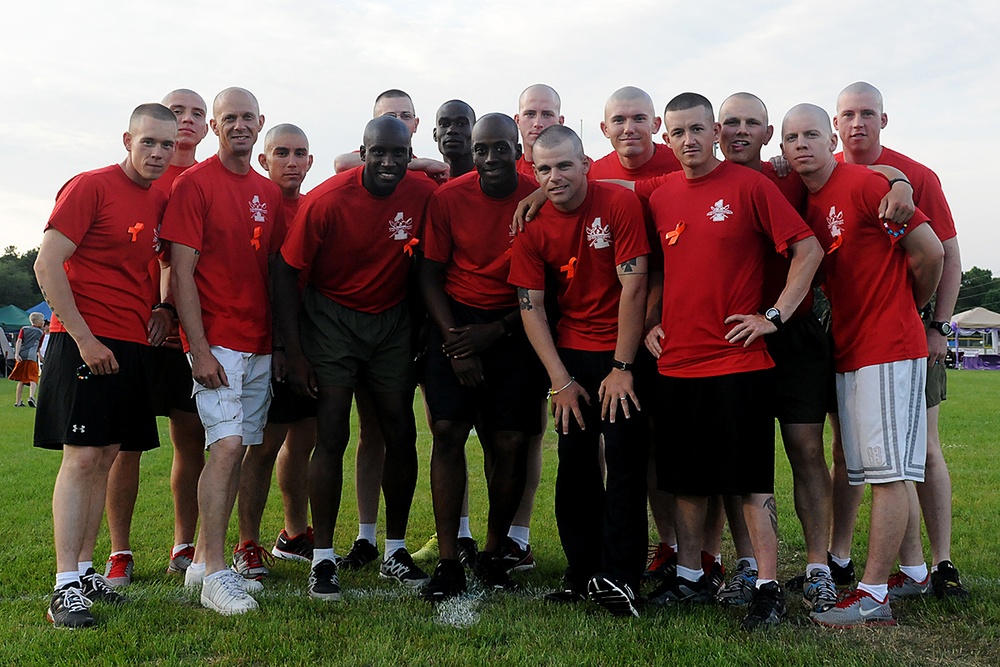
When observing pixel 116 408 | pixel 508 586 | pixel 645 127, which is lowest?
pixel 508 586

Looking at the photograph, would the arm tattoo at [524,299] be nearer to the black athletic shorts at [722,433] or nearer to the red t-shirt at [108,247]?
the black athletic shorts at [722,433]

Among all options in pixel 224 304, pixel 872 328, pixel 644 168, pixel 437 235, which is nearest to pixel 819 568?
pixel 872 328

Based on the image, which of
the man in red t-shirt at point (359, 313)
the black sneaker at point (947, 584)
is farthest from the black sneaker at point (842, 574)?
the man in red t-shirt at point (359, 313)

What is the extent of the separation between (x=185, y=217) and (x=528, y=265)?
192 cm

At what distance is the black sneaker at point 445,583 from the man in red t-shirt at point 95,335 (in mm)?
1680

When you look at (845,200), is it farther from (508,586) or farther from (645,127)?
(508,586)

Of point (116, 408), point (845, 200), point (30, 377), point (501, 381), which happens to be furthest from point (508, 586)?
point (30, 377)

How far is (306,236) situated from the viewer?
509 cm

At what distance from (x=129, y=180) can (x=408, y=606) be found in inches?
111

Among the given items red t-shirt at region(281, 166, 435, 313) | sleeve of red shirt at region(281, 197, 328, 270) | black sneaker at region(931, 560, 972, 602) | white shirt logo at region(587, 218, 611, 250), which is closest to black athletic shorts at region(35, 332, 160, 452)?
sleeve of red shirt at region(281, 197, 328, 270)

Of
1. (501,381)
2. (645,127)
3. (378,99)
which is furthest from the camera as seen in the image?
(378,99)

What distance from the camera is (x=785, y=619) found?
171 inches

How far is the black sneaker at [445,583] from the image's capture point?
474cm

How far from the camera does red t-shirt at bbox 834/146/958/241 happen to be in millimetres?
5113
